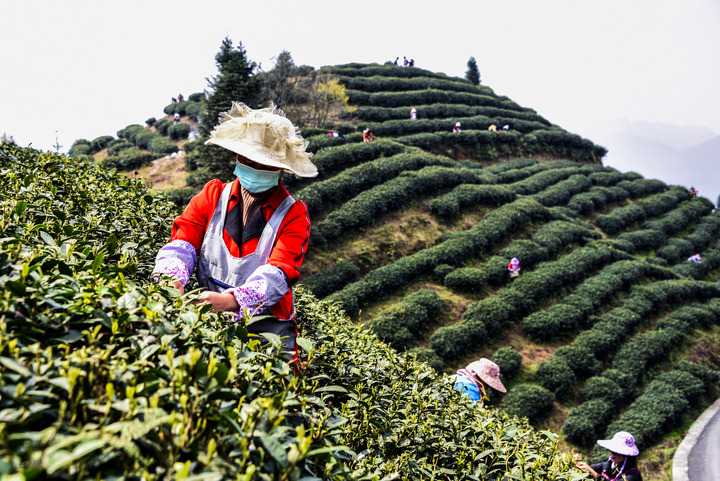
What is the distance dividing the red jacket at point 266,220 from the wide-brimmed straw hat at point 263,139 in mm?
232

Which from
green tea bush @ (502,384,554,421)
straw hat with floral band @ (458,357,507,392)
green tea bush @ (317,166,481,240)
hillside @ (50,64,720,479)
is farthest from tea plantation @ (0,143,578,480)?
green tea bush @ (317,166,481,240)

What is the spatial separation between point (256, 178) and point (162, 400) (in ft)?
4.91

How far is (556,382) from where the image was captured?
8.73 metres

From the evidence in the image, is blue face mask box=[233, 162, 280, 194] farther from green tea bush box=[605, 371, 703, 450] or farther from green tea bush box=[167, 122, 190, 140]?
green tea bush box=[167, 122, 190, 140]

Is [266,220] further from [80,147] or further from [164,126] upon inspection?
[164,126]

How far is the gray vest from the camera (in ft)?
7.69

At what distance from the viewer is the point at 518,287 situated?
11.0m

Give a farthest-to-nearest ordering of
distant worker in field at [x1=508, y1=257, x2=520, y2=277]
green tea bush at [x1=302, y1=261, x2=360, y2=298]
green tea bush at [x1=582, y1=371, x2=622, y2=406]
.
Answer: distant worker in field at [x1=508, y1=257, x2=520, y2=277], green tea bush at [x1=302, y1=261, x2=360, y2=298], green tea bush at [x1=582, y1=371, x2=622, y2=406]

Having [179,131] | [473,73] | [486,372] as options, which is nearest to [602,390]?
[486,372]

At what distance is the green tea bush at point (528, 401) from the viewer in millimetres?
8000

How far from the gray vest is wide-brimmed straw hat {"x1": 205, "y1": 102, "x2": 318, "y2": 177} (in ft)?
0.85

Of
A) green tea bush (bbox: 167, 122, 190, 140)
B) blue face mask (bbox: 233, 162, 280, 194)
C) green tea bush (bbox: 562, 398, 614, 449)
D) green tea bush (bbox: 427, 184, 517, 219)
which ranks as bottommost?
green tea bush (bbox: 562, 398, 614, 449)

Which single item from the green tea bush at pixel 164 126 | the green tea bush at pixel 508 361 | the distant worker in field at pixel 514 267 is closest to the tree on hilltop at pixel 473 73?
the green tea bush at pixel 164 126

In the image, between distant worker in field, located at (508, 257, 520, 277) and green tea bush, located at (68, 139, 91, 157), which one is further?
green tea bush, located at (68, 139, 91, 157)
